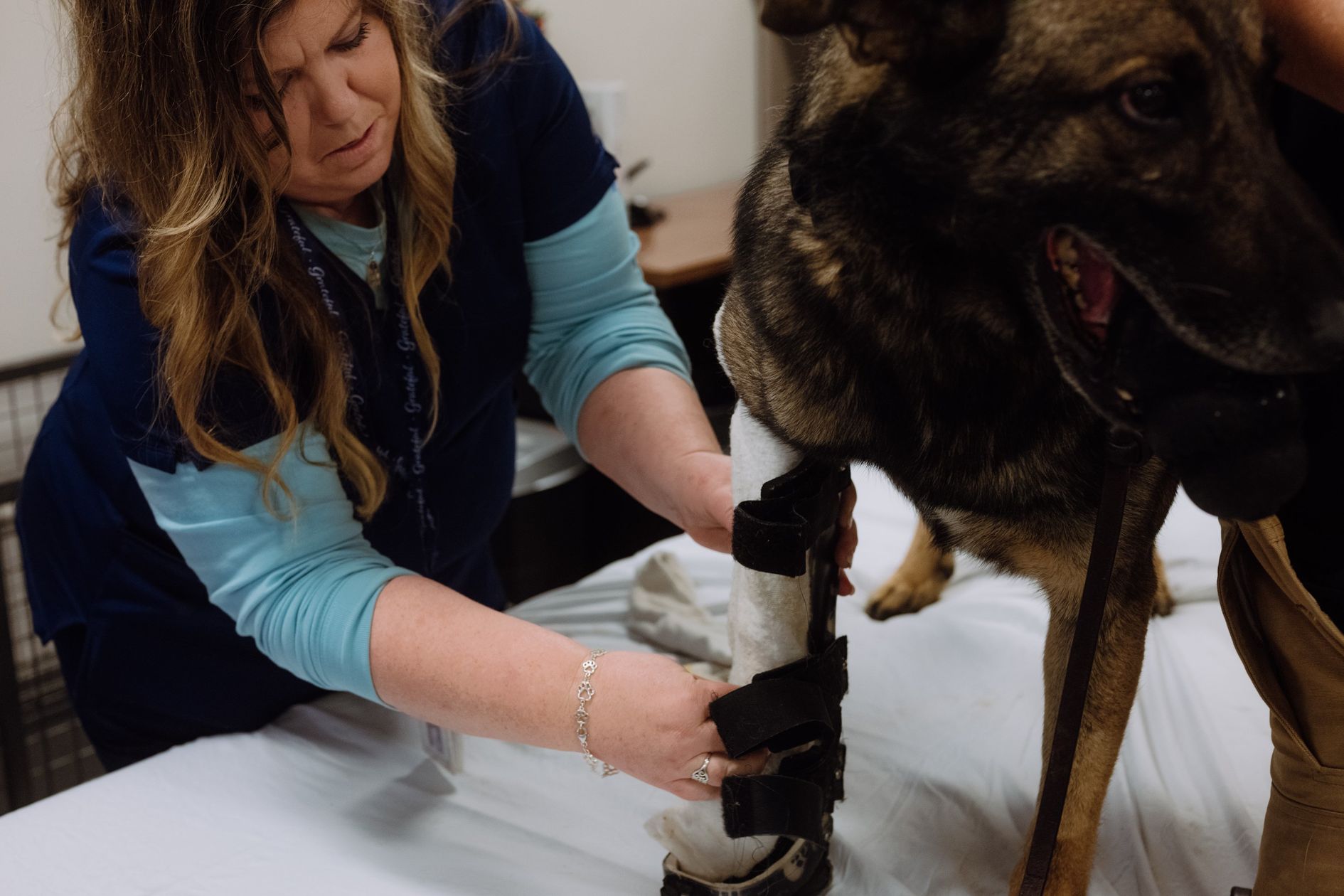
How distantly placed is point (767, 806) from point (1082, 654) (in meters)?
0.23

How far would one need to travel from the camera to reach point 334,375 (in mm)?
941

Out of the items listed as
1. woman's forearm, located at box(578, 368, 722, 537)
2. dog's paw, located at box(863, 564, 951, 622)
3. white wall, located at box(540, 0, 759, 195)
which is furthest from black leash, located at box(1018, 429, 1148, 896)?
white wall, located at box(540, 0, 759, 195)

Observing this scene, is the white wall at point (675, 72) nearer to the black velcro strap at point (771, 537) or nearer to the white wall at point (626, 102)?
the white wall at point (626, 102)

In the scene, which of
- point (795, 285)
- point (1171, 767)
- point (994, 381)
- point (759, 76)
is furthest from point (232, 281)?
point (759, 76)

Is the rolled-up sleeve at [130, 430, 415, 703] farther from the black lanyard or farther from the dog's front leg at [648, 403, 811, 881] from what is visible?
the dog's front leg at [648, 403, 811, 881]

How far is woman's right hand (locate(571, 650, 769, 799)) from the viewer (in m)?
0.81

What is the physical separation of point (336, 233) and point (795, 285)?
0.45 m

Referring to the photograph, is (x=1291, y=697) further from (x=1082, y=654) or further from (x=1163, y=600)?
(x=1163, y=600)

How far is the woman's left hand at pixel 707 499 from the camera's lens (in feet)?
3.41

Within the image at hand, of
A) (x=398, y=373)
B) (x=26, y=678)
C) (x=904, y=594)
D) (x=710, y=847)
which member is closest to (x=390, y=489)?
(x=398, y=373)

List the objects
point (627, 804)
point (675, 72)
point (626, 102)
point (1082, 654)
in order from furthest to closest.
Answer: point (675, 72), point (626, 102), point (627, 804), point (1082, 654)

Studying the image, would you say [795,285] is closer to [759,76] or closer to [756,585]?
[756,585]

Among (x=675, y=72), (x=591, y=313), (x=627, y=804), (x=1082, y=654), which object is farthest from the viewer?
(x=675, y=72)

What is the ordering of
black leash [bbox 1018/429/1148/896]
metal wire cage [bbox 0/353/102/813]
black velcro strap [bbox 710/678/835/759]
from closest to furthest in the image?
black leash [bbox 1018/429/1148/896], black velcro strap [bbox 710/678/835/759], metal wire cage [bbox 0/353/102/813]
